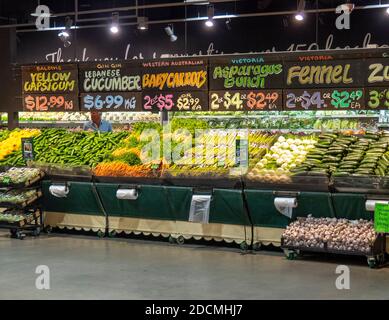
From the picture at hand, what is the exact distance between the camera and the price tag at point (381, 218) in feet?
22.4

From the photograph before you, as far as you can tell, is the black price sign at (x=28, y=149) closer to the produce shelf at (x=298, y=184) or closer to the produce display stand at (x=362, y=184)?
the produce shelf at (x=298, y=184)

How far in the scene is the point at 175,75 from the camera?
9375mm

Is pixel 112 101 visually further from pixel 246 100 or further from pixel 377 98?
pixel 377 98

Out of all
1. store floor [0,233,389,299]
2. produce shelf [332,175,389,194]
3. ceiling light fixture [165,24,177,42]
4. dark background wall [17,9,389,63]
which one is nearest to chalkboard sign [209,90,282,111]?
produce shelf [332,175,389,194]

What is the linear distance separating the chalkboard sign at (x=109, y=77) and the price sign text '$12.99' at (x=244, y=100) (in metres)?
1.21

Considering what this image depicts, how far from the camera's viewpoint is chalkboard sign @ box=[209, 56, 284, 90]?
8.77 meters

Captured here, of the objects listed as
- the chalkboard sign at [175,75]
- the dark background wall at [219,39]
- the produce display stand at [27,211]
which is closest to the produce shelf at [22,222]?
the produce display stand at [27,211]

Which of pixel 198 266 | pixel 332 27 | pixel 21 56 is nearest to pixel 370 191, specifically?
pixel 198 266

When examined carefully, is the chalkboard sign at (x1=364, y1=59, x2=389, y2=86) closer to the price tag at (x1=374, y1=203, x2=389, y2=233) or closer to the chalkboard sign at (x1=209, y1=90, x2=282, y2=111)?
the chalkboard sign at (x1=209, y1=90, x2=282, y2=111)

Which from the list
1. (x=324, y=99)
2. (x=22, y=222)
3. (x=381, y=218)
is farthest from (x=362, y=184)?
(x=22, y=222)

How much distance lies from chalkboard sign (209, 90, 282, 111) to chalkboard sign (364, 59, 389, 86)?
1.15 m

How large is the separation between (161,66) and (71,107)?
1670 mm

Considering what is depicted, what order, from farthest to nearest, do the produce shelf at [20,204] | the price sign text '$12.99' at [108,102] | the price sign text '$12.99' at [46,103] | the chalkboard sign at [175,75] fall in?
1. the price sign text '$12.99' at [46,103]
2. the price sign text '$12.99' at [108,102]
3. the chalkboard sign at [175,75]
4. the produce shelf at [20,204]

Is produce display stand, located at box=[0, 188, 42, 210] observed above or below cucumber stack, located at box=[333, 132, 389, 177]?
below
